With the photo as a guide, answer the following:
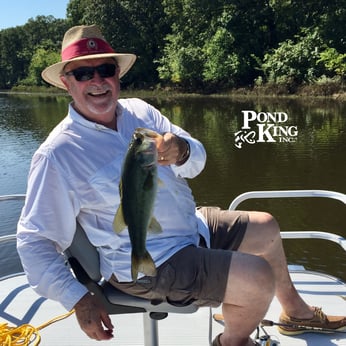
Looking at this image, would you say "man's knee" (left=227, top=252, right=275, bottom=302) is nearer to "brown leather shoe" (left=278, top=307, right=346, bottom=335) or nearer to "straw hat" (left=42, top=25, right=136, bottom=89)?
"brown leather shoe" (left=278, top=307, right=346, bottom=335)

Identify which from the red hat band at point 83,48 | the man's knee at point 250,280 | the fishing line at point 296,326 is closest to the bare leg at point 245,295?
the man's knee at point 250,280

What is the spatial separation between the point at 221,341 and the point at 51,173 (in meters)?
1.16

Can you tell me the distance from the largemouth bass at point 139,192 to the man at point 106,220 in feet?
0.80

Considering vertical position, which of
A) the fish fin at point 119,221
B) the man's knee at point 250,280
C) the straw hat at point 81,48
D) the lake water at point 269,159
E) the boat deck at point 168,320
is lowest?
the lake water at point 269,159

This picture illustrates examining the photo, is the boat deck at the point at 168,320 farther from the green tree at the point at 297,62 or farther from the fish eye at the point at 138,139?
the green tree at the point at 297,62

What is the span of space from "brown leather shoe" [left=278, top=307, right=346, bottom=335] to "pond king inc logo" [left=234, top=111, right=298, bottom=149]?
41.9ft

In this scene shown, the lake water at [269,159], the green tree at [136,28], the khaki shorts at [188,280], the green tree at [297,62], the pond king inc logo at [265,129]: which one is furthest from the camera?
the green tree at [136,28]

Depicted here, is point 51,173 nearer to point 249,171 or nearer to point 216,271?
point 216,271

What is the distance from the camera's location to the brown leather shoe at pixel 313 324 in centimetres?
272

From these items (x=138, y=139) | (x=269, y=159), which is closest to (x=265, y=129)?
(x=269, y=159)

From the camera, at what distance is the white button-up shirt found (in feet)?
6.88

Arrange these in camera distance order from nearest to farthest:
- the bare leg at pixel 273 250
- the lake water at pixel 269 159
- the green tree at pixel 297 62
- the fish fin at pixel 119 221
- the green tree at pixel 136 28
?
the fish fin at pixel 119 221 → the bare leg at pixel 273 250 → the lake water at pixel 269 159 → the green tree at pixel 297 62 → the green tree at pixel 136 28

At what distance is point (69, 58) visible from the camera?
238 centimetres

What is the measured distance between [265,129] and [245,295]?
665 inches
